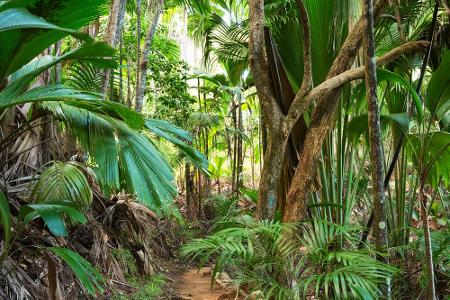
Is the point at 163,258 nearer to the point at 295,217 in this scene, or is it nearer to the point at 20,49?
the point at 295,217

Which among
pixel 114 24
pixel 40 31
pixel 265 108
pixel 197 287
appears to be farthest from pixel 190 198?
pixel 40 31

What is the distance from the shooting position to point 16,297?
2.66 metres

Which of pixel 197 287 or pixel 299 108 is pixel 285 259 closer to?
pixel 299 108

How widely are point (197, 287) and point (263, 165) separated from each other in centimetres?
228

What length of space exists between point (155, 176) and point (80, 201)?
81 cm

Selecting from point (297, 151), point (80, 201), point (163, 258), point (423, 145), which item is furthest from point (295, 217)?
point (163, 258)

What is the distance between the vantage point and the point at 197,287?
16.1ft

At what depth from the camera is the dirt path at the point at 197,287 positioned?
14.8ft

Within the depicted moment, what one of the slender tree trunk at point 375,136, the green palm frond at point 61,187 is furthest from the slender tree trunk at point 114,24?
the slender tree trunk at point 375,136

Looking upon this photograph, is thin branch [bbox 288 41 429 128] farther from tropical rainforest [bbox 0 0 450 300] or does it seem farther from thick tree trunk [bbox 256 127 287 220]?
thick tree trunk [bbox 256 127 287 220]

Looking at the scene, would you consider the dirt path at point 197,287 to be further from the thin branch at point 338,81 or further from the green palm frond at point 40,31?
the green palm frond at point 40,31

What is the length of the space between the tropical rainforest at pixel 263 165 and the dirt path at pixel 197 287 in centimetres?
3

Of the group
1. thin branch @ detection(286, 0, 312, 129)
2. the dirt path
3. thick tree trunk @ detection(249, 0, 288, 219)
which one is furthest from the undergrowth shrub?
the dirt path

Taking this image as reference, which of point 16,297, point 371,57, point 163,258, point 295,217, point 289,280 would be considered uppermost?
point 371,57
